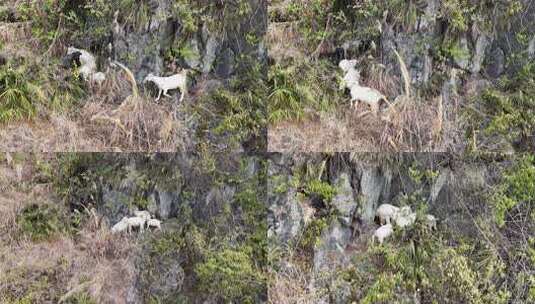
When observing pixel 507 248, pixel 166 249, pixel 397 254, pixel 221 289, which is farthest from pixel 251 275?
pixel 507 248

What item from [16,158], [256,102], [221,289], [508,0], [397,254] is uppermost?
[508,0]

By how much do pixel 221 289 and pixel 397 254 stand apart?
80 centimetres

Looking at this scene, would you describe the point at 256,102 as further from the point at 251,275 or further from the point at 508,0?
the point at 508,0

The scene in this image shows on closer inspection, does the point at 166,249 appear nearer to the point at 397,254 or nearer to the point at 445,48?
the point at 397,254

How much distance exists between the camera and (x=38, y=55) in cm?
325

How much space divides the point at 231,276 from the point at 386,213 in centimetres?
75

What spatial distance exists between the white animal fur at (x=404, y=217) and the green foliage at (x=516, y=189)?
37 centimetres

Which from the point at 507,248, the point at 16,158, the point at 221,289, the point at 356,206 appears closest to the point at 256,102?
the point at 356,206

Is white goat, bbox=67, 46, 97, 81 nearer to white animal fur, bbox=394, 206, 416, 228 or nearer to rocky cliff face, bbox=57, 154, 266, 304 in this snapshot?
rocky cliff face, bbox=57, 154, 266, 304

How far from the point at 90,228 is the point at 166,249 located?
0.35 metres

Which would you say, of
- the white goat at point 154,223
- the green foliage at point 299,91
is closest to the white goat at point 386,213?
the green foliage at point 299,91

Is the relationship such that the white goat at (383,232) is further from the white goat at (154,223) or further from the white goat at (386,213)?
the white goat at (154,223)

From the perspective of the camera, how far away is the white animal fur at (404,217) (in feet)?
10.8

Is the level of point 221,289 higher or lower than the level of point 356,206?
lower
